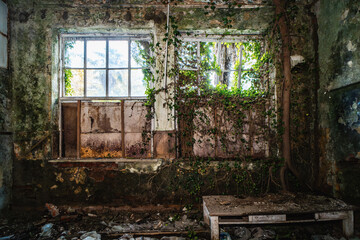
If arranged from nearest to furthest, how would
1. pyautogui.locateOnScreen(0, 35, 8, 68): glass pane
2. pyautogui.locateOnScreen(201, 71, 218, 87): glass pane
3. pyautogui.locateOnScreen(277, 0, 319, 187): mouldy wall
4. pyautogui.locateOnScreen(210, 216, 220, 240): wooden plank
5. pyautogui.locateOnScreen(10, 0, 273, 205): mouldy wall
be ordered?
pyautogui.locateOnScreen(210, 216, 220, 240): wooden plank, pyautogui.locateOnScreen(0, 35, 8, 68): glass pane, pyautogui.locateOnScreen(10, 0, 273, 205): mouldy wall, pyautogui.locateOnScreen(277, 0, 319, 187): mouldy wall, pyautogui.locateOnScreen(201, 71, 218, 87): glass pane

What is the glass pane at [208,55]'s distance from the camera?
3.24 metres

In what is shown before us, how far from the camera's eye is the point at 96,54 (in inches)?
128

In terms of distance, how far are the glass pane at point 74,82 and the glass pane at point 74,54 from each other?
4.3 inches

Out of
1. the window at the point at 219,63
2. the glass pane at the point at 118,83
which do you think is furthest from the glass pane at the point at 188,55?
the glass pane at the point at 118,83

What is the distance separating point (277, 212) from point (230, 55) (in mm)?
2587

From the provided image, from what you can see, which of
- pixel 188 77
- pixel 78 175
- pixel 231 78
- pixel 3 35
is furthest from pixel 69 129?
pixel 231 78

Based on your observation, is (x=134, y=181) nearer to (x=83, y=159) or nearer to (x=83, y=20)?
(x=83, y=159)

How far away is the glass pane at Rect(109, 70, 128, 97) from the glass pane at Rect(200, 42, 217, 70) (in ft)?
4.63

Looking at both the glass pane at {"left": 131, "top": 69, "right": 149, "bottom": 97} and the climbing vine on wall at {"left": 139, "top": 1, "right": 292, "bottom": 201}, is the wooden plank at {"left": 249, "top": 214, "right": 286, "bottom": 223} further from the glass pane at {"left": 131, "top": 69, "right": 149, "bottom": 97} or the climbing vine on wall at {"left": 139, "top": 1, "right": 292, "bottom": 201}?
the glass pane at {"left": 131, "top": 69, "right": 149, "bottom": 97}

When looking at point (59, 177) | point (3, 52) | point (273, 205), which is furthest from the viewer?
point (59, 177)

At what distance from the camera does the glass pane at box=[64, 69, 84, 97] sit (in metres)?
3.24

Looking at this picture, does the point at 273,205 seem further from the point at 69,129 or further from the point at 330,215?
the point at 69,129

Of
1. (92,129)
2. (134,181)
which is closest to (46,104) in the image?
(92,129)

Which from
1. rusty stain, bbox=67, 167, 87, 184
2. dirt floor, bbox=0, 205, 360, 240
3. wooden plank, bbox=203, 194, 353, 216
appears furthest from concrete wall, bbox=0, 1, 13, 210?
wooden plank, bbox=203, 194, 353, 216
